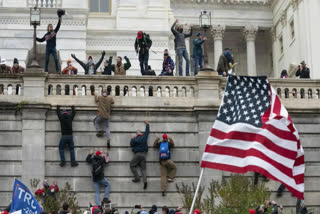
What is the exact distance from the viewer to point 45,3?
4512cm

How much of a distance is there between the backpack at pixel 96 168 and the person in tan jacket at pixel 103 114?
1.24 meters

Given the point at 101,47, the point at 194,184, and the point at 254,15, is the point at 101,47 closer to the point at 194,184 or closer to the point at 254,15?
the point at 194,184

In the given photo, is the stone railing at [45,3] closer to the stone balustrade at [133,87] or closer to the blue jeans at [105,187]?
the stone balustrade at [133,87]

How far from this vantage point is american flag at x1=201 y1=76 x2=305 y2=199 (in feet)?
67.7

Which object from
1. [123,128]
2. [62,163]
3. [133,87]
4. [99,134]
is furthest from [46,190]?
[133,87]

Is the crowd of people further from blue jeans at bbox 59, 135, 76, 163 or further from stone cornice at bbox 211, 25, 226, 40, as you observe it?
stone cornice at bbox 211, 25, 226, 40

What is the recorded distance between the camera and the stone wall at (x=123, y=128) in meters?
29.2

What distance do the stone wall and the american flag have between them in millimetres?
7843

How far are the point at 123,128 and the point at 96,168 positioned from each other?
87.3 inches

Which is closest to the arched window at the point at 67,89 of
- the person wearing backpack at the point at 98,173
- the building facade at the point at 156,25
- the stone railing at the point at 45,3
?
the person wearing backpack at the point at 98,173

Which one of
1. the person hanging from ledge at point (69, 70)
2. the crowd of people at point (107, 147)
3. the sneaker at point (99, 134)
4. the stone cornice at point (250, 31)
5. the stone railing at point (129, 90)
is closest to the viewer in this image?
the crowd of people at point (107, 147)

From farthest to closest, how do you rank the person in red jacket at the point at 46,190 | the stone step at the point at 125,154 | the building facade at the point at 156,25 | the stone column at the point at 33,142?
the building facade at the point at 156,25, the stone step at the point at 125,154, the stone column at the point at 33,142, the person in red jacket at the point at 46,190

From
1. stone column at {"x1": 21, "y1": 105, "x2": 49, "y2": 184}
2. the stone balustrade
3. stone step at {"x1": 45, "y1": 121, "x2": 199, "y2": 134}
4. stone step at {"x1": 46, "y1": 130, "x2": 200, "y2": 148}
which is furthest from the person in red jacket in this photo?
the stone balustrade

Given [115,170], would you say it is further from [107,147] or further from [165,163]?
[165,163]
